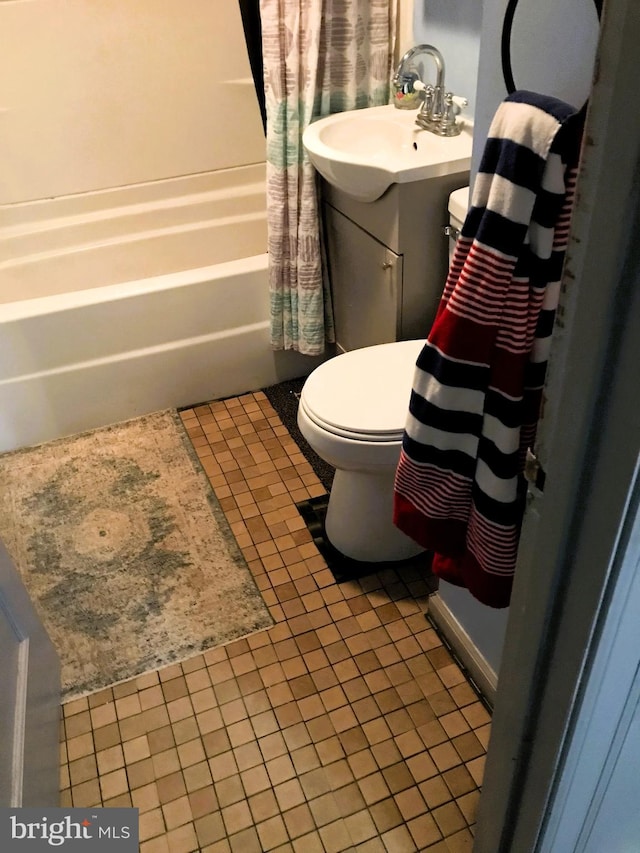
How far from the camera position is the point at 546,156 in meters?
0.80

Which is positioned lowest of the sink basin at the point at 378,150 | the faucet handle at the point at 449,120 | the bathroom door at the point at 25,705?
the bathroom door at the point at 25,705

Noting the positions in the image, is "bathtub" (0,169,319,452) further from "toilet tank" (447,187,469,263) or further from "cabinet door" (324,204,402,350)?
"toilet tank" (447,187,469,263)

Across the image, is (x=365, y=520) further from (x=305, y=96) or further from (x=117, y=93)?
(x=117, y=93)

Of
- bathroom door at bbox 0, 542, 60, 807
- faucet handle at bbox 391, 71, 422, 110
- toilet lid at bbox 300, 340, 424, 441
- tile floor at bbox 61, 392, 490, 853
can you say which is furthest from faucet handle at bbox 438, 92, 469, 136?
bathroom door at bbox 0, 542, 60, 807

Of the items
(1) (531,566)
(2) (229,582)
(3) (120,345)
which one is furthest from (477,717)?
(3) (120,345)

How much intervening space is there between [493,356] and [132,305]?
151cm

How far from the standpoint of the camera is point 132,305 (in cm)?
217

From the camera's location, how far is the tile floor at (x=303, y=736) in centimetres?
133

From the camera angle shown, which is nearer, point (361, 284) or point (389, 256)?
point (389, 256)

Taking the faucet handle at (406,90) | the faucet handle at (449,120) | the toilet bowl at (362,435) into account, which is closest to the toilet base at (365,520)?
the toilet bowl at (362,435)

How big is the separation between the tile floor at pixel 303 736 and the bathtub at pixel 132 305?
843 millimetres

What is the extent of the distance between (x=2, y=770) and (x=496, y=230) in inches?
42.9

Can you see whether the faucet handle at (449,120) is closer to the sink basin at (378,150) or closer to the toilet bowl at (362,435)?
the sink basin at (378,150)

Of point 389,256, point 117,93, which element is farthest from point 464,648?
point 117,93
